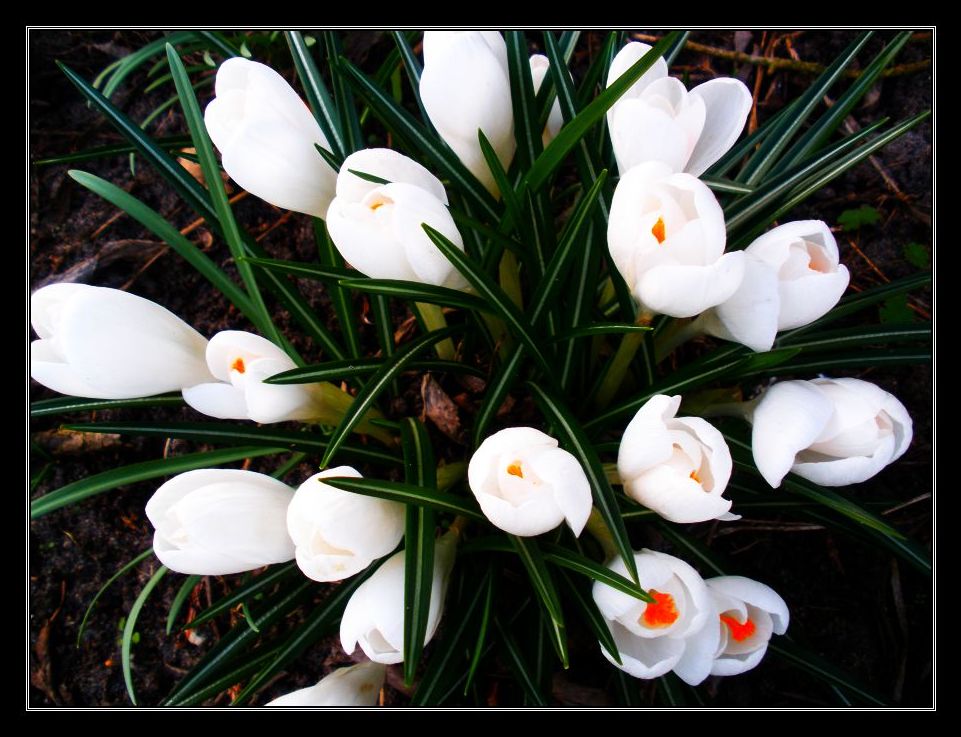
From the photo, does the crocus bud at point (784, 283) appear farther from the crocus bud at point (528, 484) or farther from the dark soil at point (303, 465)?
the dark soil at point (303, 465)

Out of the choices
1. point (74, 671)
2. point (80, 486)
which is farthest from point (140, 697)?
point (80, 486)

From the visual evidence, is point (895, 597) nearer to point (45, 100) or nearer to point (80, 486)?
point (80, 486)

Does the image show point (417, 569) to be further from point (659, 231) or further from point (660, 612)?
point (659, 231)

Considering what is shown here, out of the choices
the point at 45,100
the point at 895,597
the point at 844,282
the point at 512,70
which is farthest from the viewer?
the point at 45,100

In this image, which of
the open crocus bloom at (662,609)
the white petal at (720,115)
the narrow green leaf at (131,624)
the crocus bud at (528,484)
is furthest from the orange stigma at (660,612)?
the narrow green leaf at (131,624)

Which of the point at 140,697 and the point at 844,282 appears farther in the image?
the point at 140,697

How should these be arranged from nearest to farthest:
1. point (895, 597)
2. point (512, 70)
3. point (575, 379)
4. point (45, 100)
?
point (512, 70) → point (575, 379) → point (895, 597) → point (45, 100)

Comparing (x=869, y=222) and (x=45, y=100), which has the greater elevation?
(x=45, y=100)
